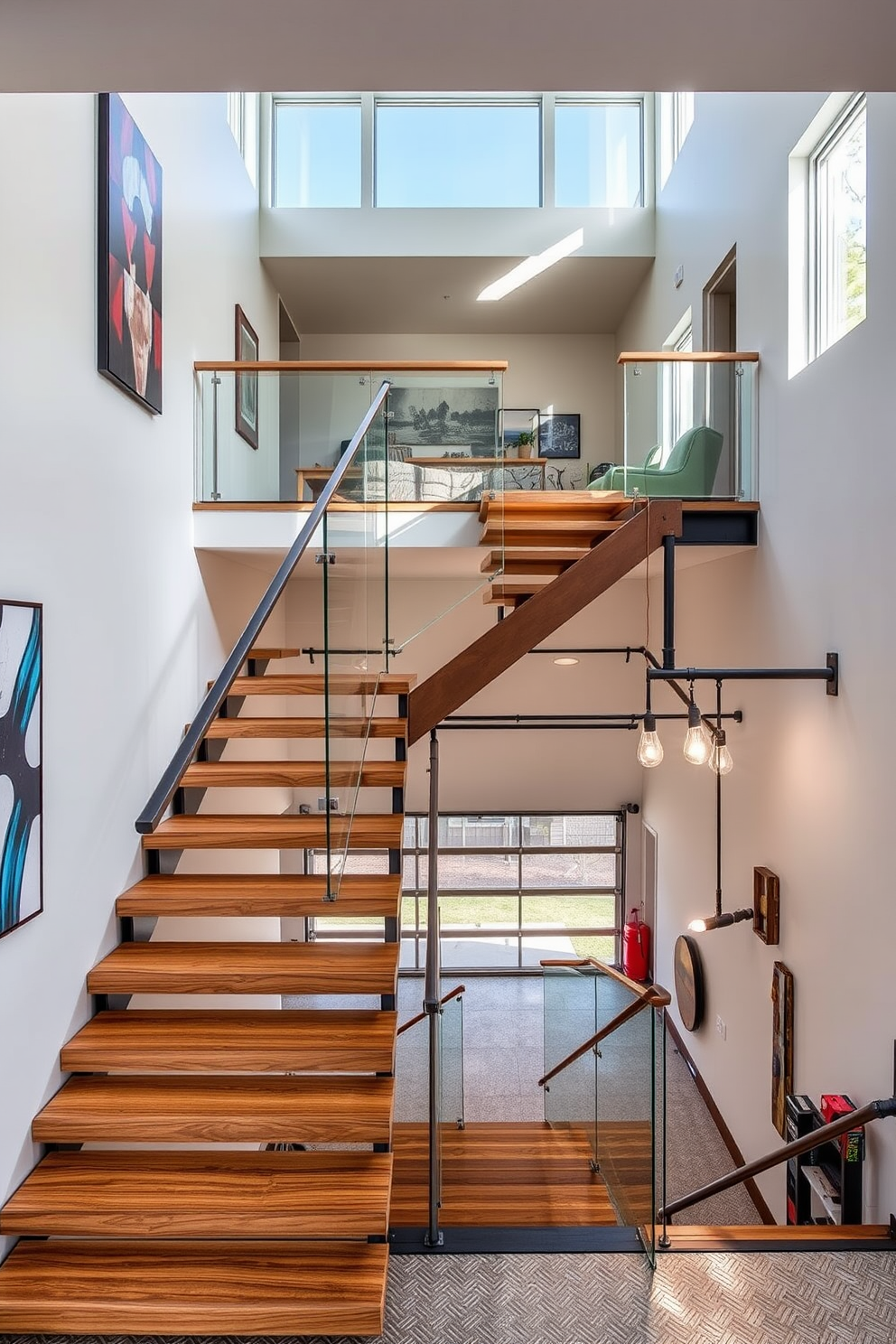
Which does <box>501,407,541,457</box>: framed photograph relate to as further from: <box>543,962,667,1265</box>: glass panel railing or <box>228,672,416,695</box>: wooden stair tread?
<box>543,962,667,1265</box>: glass panel railing

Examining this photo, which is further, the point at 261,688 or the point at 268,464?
the point at 268,464

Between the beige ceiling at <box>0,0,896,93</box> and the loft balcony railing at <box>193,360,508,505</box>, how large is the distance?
273 cm

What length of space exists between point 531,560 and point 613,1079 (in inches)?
104

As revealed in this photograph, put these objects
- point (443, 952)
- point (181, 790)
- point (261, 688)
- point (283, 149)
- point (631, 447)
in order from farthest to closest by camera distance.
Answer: point (443, 952), point (283, 149), point (631, 447), point (261, 688), point (181, 790)

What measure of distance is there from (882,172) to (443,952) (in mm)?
7381

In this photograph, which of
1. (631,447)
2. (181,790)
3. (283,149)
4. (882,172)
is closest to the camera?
(882,172)

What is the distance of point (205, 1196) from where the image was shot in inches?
90.7

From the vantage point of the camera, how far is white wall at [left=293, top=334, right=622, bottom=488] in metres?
9.04

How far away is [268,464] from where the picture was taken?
480cm

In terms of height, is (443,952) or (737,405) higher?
(737,405)

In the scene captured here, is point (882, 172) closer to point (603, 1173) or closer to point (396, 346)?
point (603, 1173)

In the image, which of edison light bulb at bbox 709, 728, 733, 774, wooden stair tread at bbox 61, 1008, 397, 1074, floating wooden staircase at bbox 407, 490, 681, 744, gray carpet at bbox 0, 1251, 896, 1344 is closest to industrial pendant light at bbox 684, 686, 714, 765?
edison light bulb at bbox 709, 728, 733, 774

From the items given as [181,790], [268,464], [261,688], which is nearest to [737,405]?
[268,464]

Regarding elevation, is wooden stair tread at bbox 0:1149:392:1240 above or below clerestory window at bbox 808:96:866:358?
below
